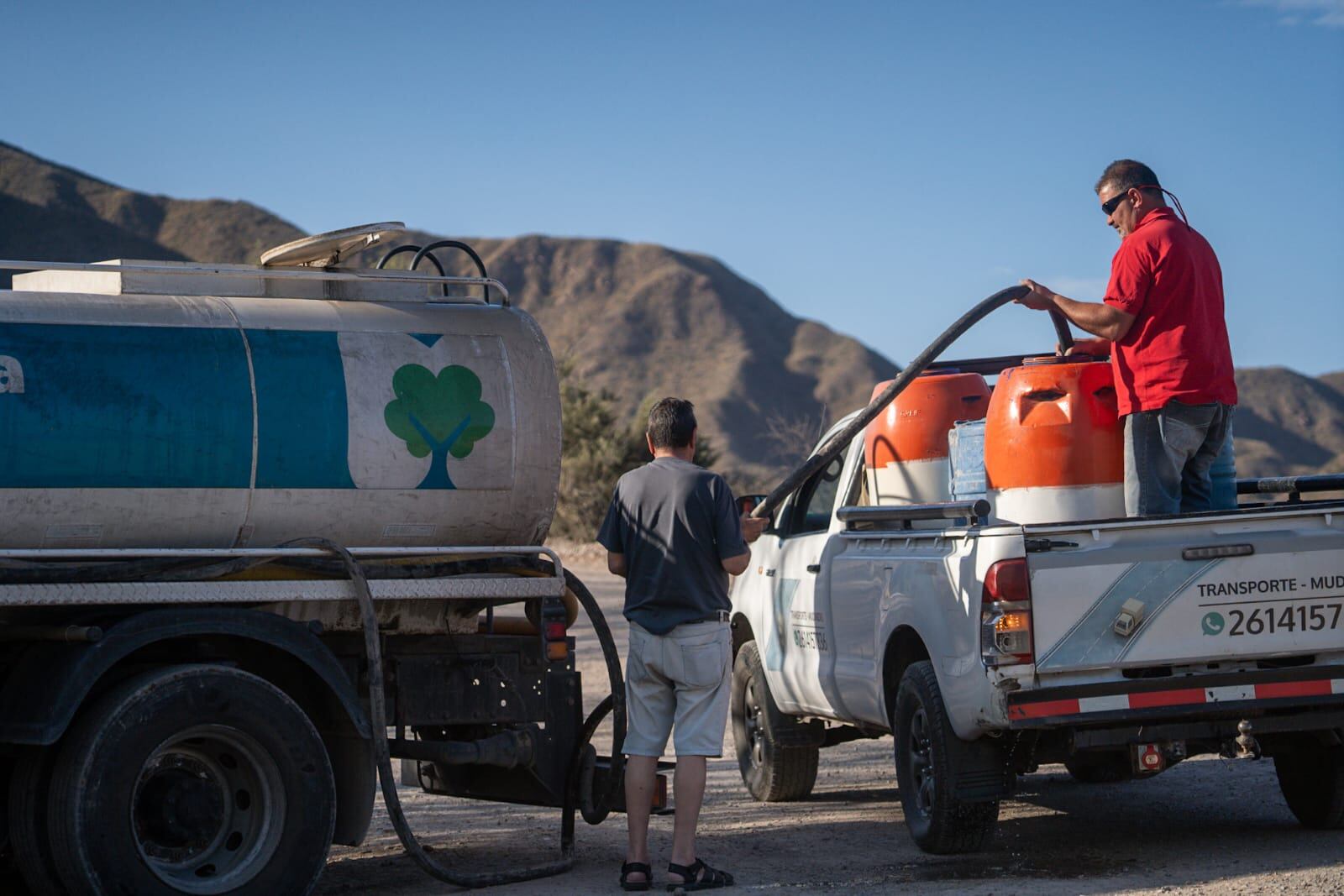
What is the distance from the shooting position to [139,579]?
242 inches

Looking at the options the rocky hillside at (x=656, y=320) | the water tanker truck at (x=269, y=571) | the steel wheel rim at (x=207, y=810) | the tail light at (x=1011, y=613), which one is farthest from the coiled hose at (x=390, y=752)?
the rocky hillside at (x=656, y=320)

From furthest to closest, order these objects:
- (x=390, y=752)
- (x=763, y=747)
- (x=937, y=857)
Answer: (x=763, y=747), (x=937, y=857), (x=390, y=752)

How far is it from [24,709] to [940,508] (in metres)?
3.76

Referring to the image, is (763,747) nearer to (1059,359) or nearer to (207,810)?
(1059,359)

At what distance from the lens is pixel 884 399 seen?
8.21m

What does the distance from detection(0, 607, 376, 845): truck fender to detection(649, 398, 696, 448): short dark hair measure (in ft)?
5.51

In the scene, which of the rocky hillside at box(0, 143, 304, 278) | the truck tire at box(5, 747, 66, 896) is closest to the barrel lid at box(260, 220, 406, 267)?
the truck tire at box(5, 747, 66, 896)

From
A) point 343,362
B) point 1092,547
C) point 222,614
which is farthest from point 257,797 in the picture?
point 1092,547

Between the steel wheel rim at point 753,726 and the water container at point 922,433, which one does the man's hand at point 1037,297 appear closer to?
the water container at point 922,433

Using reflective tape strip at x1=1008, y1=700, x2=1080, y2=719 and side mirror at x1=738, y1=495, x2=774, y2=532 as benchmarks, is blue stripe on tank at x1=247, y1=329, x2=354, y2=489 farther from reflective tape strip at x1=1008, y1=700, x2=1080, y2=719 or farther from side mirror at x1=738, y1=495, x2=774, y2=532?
reflective tape strip at x1=1008, y1=700, x2=1080, y2=719

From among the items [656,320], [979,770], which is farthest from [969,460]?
[656,320]

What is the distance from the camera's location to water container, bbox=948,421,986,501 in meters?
7.55

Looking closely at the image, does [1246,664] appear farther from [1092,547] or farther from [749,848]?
[749,848]

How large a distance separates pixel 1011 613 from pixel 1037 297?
1.77 m
